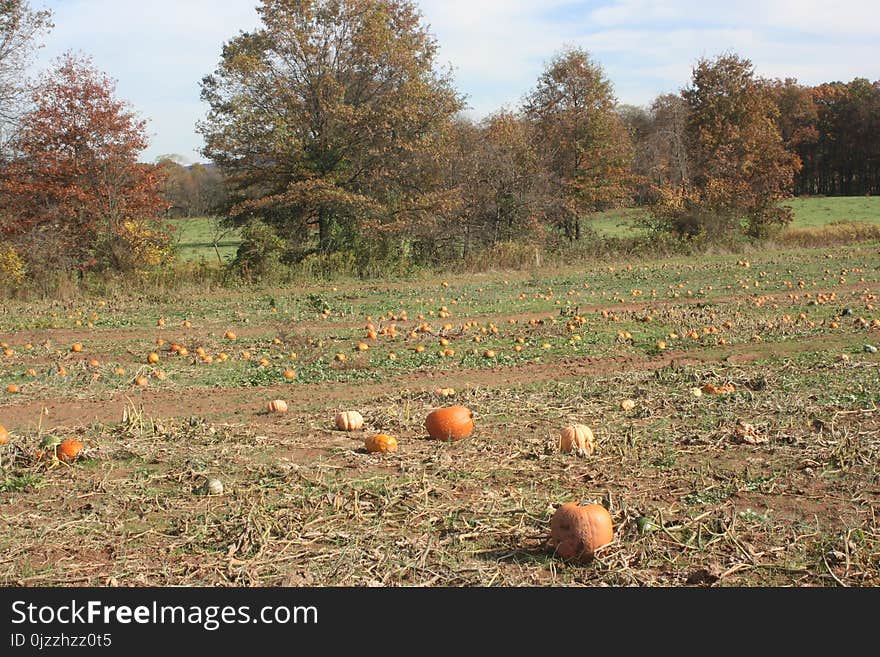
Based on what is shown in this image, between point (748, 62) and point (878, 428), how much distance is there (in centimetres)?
2936

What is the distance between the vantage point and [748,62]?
30.9 m

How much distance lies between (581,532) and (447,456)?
170cm

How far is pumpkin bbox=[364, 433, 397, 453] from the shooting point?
206 inches

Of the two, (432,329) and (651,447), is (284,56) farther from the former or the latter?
(651,447)

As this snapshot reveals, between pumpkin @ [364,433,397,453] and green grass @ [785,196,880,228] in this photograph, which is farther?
green grass @ [785,196,880,228]

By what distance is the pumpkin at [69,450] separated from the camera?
197 inches

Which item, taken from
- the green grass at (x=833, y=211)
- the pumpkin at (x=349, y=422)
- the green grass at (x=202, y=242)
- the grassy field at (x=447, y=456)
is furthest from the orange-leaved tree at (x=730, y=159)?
the pumpkin at (x=349, y=422)

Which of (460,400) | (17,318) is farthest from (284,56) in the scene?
(460,400)

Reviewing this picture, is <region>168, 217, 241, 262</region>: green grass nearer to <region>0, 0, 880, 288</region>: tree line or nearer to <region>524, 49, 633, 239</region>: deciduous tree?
<region>0, 0, 880, 288</region>: tree line

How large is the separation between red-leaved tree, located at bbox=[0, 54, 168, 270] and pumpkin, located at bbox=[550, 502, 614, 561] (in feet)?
54.5

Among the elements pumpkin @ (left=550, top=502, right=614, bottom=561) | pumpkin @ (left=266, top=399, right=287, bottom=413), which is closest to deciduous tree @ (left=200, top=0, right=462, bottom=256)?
pumpkin @ (left=266, top=399, right=287, bottom=413)

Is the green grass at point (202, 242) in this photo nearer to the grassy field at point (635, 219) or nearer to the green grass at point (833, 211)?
the grassy field at point (635, 219)

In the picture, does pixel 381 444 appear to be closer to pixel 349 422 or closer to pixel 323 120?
pixel 349 422

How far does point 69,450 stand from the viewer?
502 cm
